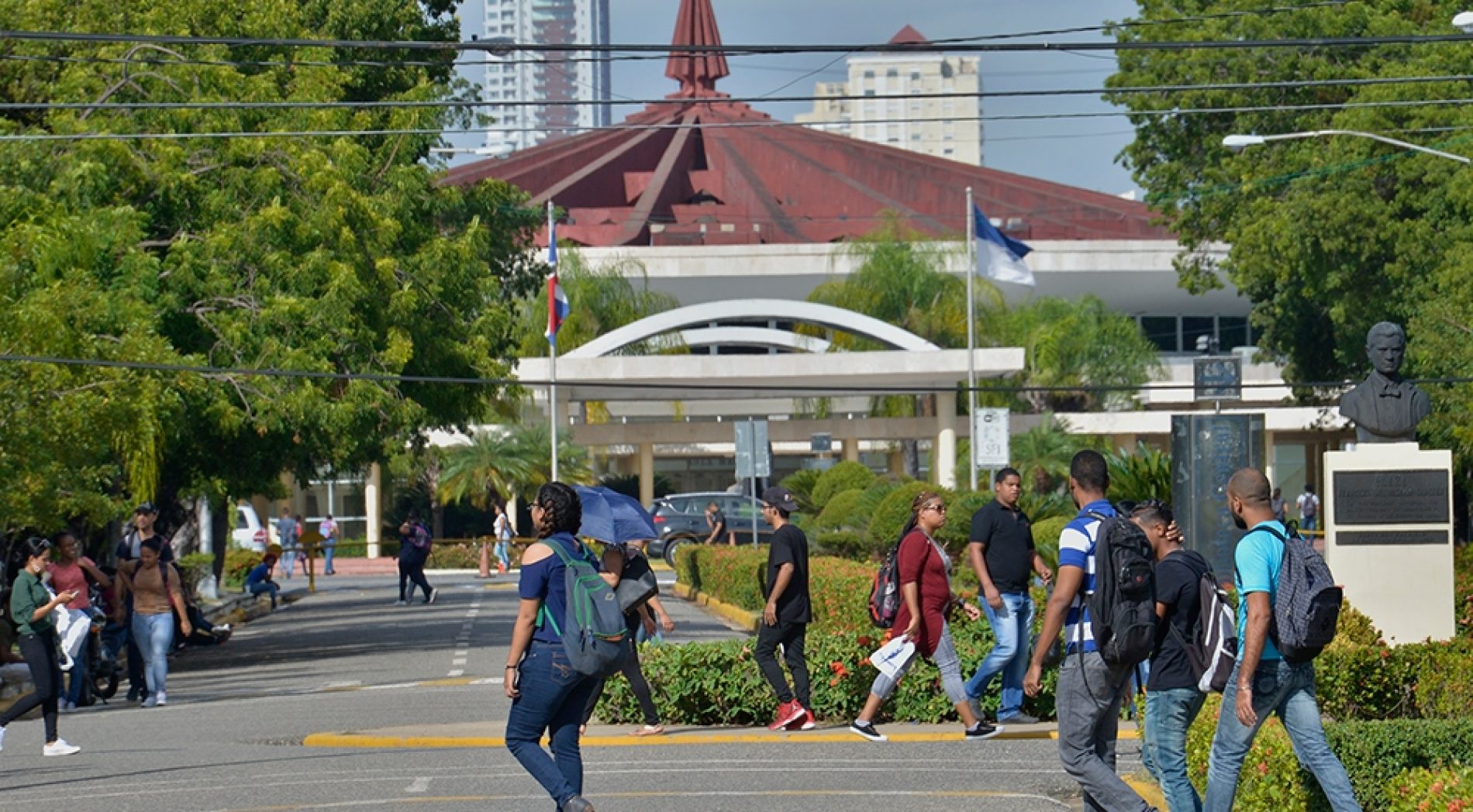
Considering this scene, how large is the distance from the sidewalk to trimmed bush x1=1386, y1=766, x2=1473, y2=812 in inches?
192

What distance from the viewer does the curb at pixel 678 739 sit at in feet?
42.1

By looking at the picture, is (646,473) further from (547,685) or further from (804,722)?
(547,685)

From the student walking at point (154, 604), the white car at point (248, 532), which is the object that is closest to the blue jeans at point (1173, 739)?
the student walking at point (154, 604)

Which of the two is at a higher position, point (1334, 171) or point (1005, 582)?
point (1334, 171)

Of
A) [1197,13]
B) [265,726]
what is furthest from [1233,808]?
[1197,13]

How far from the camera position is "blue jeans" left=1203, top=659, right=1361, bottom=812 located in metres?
7.90

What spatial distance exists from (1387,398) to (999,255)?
24.0 metres

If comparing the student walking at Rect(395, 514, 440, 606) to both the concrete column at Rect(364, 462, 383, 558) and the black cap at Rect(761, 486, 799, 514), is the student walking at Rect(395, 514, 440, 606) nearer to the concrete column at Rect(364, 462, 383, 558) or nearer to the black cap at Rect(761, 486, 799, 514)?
the black cap at Rect(761, 486, 799, 514)

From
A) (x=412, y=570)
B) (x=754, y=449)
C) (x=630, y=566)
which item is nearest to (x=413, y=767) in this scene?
(x=630, y=566)

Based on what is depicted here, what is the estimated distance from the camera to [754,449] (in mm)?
31078

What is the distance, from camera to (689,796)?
10.7 metres

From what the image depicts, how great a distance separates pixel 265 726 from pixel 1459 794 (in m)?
10.3

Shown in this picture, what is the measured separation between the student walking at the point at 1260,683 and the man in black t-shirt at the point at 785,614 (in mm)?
5157

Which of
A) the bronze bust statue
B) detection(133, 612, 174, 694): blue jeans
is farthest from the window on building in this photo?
the bronze bust statue
